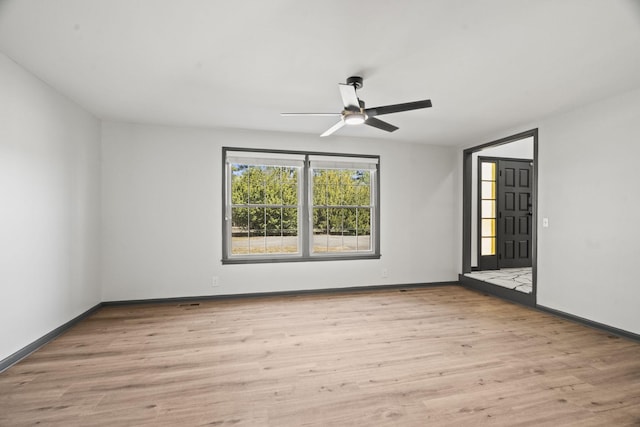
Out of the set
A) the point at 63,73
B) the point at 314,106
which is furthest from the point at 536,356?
the point at 63,73

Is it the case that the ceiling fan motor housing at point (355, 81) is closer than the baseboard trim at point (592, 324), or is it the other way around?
the ceiling fan motor housing at point (355, 81)

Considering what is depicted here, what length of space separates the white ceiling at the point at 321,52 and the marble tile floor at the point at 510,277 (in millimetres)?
2630

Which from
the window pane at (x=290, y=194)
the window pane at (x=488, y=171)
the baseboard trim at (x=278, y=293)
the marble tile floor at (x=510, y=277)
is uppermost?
the window pane at (x=488, y=171)

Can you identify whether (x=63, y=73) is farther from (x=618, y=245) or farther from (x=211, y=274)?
(x=618, y=245)

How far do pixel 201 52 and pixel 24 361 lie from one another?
3.01m

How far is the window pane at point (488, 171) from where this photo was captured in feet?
21.5

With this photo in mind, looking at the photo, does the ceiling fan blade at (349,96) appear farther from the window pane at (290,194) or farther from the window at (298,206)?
the window pane at (290,194)

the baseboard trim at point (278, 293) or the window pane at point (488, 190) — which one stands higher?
the window pane at point (488, 190)

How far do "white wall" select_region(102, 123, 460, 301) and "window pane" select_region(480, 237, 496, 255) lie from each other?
2112mm

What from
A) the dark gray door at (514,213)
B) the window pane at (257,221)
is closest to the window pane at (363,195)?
the window pane at (257,221)

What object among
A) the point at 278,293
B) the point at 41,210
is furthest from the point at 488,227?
the point at 41,210

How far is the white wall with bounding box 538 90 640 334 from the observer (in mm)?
3268

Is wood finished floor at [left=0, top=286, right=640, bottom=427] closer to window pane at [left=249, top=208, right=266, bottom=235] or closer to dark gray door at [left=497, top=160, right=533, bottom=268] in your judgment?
window pane at [left=249, top=208, right=266, bottom=235]

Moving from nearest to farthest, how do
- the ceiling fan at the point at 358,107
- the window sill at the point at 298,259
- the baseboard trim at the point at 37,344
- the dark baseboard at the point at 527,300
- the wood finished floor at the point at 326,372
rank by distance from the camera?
the wood finished floor at the point at 326,372, the baseboard trim at the point at 37,344, the ceiling fan at the point at 358,107, the dark baseboard at the point at 527,300, the window sill at the point at 298,259
